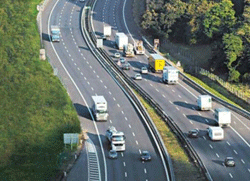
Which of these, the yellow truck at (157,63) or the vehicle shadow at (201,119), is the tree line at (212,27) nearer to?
the yellow truck at (157,63)

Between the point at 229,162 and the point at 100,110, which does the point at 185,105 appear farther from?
the point at 229,162

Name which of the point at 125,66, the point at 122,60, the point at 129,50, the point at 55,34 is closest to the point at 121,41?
the point at 129,50

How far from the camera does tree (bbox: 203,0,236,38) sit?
159 metres

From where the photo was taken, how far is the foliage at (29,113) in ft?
323

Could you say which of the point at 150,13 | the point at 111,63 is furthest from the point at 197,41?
the point at 111,63

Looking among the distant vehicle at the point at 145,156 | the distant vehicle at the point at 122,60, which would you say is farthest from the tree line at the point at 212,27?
the distant vehicle at the point at 145,156

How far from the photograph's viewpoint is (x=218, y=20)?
160000 mm

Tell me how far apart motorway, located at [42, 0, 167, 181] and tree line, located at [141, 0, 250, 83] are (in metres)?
18.8

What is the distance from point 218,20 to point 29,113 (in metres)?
62.0

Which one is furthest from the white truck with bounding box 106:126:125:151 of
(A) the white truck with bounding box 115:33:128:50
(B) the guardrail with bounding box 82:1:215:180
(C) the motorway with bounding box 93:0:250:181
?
(A) the white truck with bounding box 115:33:128:50

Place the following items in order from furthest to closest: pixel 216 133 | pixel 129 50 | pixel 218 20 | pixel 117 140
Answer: pixel 218 20 → pixel 129 50 → pixel 216 133 → pixel 117 140

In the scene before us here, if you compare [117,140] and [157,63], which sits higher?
[157,63]

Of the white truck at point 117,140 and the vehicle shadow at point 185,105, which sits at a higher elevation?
the vehicle shadow at point 185,105

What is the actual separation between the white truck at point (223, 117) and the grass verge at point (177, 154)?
23.5 ft
